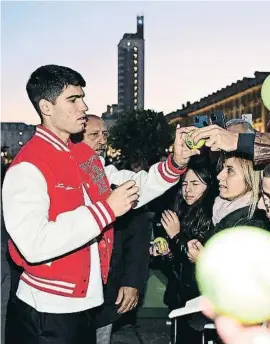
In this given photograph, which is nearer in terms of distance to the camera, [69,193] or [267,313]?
[267,313]

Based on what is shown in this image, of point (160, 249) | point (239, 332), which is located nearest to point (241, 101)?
point (160, 249)

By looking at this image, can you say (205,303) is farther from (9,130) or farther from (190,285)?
(9,130)

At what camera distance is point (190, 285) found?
13.9 ft

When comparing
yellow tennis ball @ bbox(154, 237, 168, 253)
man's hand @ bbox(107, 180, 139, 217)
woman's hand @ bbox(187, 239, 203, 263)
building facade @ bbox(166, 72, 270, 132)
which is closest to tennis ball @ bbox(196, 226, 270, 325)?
woman's hand @ bbox(187, 239, 203, 263)

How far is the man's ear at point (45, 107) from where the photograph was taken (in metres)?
3.12

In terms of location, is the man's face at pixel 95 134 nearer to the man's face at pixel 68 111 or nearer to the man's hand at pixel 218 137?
the man's face at pixel 68 111

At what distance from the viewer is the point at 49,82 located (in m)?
3.11

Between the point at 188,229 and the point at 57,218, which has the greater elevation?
the point at 57,218

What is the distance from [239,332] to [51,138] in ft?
4.83

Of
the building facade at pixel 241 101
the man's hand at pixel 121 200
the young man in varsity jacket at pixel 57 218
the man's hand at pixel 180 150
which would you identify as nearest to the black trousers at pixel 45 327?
the young man in varsity jacket at pixel 57 218

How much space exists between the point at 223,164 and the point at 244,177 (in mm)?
221

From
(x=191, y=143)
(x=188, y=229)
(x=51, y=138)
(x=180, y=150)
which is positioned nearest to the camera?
(x=51, y=138)

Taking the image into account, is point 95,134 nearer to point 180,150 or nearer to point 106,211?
point 180,150

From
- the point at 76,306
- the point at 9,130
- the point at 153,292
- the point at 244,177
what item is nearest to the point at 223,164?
the point at 244,177
